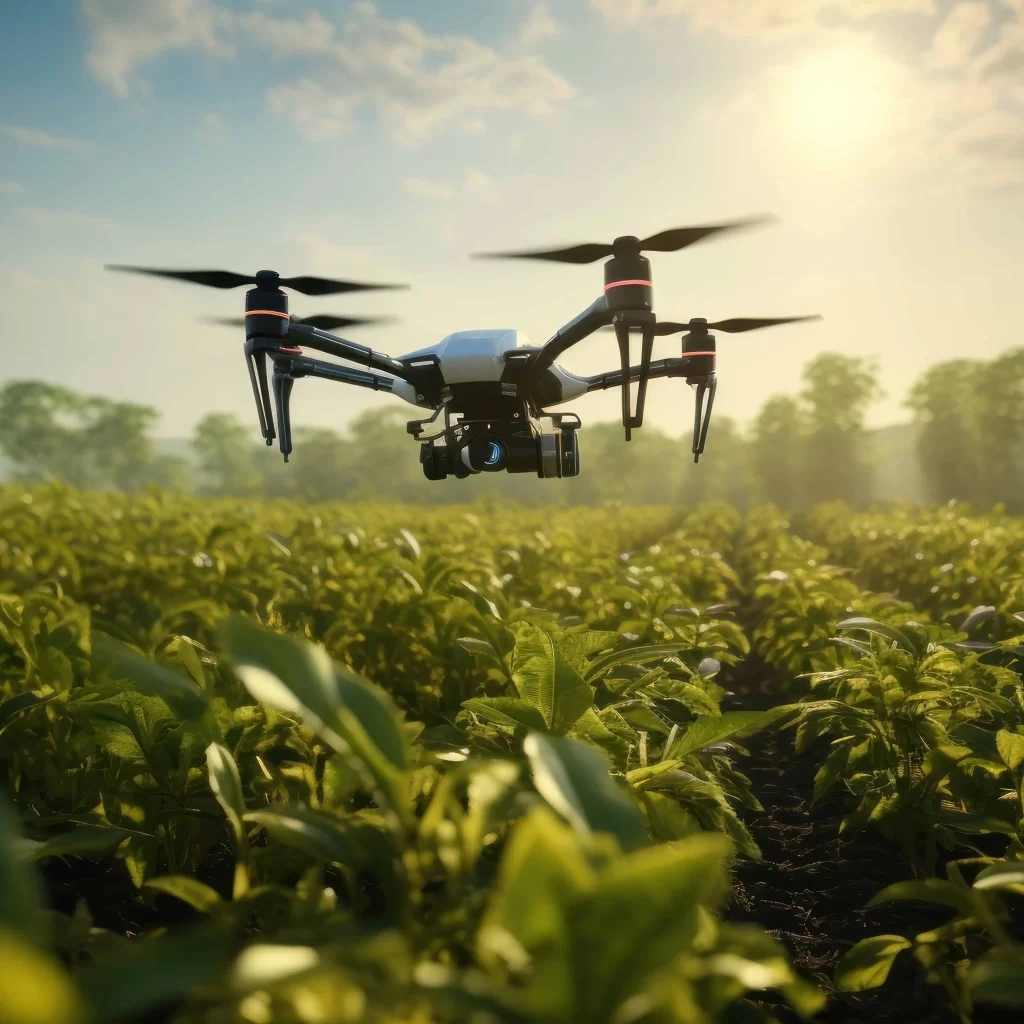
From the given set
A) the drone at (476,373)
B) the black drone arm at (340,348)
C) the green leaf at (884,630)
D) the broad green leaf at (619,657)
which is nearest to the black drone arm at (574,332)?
the drone at (476,373)

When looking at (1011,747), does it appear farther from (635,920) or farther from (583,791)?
(635,920)

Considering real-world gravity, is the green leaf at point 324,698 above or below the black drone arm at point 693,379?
below

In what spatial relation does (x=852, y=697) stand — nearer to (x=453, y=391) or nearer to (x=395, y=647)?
(x=395, y=647)

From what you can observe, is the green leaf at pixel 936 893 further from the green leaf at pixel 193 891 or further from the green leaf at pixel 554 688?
the green leaf at pixel 193 891

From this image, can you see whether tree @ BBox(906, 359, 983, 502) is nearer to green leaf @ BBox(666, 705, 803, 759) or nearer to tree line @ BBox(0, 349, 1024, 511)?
tree line @ BBox(0, 349, 1024, 511)

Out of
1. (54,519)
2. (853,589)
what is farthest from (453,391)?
(54,519)

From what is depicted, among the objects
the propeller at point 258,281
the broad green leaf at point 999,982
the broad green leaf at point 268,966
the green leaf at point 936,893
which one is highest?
the propeller at point 258,281

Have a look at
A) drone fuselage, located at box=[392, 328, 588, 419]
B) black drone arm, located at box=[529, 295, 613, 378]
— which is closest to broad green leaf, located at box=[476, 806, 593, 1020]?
black drone arm, located at box=[529, 295, 613, 378]
